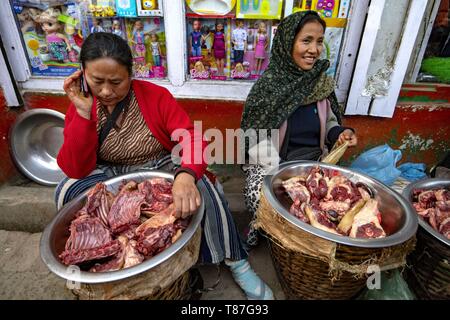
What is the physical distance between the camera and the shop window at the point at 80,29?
2805 mm

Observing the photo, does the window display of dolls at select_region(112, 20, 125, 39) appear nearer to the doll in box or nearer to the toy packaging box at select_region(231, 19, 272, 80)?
the doll in box

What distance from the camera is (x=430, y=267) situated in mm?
1731

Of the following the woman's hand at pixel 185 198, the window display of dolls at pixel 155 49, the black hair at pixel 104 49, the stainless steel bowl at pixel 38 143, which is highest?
the black hair at pixel 104 49

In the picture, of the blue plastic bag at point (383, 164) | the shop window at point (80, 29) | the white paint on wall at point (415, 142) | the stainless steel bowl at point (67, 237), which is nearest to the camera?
the stainless steel bowl at point (67, 237)

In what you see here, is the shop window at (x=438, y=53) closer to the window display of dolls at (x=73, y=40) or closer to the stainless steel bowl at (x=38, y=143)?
the window display of dolls at (x=73, y=40)

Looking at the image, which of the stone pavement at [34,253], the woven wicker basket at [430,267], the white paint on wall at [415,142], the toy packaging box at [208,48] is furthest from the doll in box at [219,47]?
the woven wicker basket at [430,267]

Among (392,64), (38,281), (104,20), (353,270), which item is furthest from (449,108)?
(38,281)

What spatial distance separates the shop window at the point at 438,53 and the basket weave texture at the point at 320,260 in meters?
2.16

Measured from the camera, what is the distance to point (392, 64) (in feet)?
8.91

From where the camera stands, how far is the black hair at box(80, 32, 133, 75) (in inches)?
64.6

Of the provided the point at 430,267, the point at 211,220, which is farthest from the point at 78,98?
the point at 430,267

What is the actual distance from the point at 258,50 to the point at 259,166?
48.1 inches

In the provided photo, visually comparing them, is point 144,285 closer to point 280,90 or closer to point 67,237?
point 67,237
